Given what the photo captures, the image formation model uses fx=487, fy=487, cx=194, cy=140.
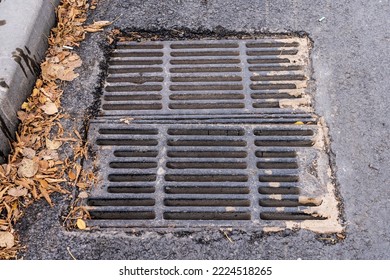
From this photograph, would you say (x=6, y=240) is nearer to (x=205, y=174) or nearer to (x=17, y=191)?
(x=17, y=191)

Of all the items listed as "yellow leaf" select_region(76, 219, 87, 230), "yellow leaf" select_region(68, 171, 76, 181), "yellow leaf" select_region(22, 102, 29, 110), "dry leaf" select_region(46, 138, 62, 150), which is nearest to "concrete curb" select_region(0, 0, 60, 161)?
"yellow leaf" select_region(22, 102, 29, 110)

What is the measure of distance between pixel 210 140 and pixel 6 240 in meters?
1.10

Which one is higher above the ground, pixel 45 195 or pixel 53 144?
pixel 53 144

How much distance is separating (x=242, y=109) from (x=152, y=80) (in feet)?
1.81

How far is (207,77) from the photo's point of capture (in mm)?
2795

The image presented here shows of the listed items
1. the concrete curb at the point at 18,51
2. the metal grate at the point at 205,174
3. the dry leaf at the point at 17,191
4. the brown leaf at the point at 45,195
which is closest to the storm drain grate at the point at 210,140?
the metal grate at the point at 205,174

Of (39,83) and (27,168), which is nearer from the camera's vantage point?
(27,168)

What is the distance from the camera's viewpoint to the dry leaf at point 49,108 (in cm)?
262

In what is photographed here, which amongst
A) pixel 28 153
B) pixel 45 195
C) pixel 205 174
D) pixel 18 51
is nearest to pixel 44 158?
pixel 28 153

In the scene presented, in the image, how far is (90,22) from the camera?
304cm

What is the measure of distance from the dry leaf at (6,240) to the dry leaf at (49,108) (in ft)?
2.26

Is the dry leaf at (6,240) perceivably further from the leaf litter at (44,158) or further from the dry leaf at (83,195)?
the dry leaf at (83,195)

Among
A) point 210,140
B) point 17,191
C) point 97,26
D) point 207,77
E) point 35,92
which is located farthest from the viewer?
point 97,26
